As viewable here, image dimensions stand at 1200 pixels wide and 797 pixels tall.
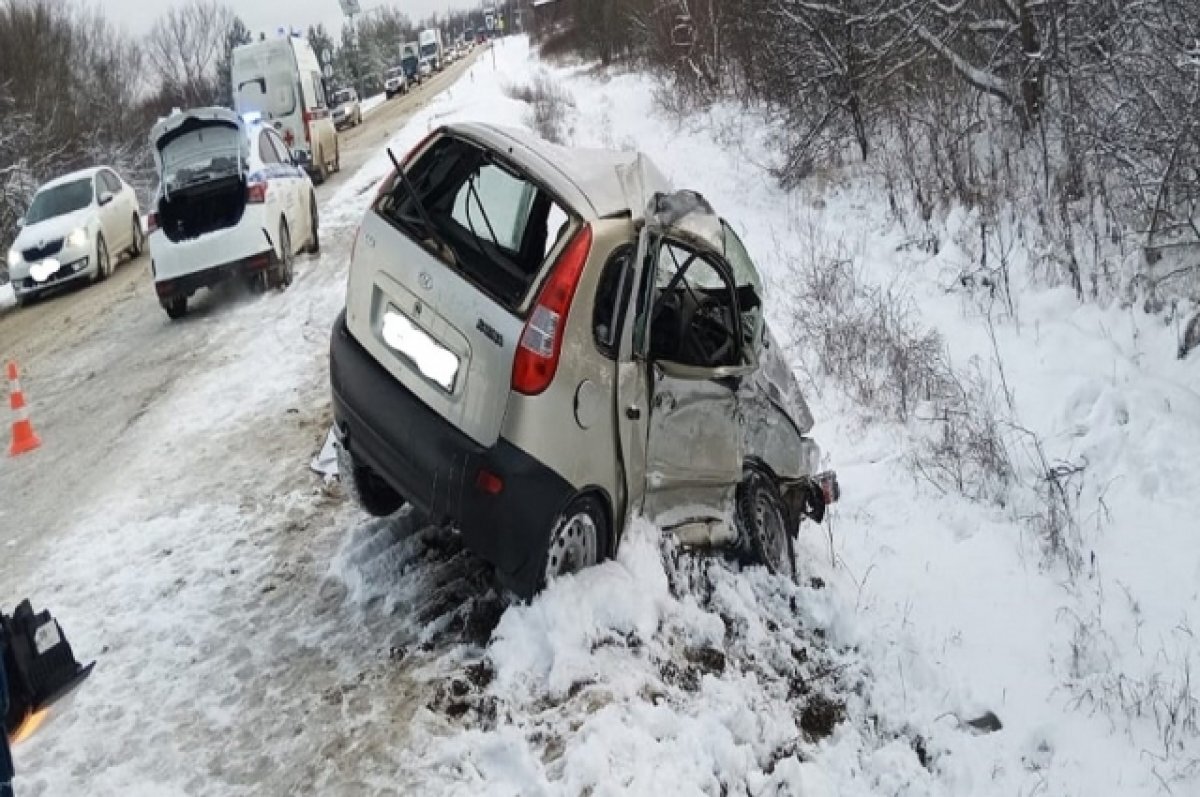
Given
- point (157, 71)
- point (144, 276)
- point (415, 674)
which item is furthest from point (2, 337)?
point (157, 71)

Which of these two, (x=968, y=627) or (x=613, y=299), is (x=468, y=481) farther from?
(x=968, y=627)

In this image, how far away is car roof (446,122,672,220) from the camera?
14.5 ft

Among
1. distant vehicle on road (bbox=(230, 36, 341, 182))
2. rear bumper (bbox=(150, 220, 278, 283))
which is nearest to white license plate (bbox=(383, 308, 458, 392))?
rear bumper (bbox=(150, 220, 278, 283))

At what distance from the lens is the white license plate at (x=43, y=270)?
13.4 meters

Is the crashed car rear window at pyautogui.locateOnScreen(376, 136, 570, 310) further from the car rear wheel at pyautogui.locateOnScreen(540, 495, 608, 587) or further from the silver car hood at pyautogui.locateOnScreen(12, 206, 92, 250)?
the silver car hood at pyautogui.locateOnScreen(12, 206, 92, 250)

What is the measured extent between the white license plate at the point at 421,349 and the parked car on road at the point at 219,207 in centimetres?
663

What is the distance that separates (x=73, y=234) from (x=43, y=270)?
712 millimetres

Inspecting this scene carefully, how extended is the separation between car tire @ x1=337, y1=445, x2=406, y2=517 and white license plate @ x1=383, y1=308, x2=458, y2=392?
777mm

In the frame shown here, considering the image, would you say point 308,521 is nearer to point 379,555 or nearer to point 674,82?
point 379,555

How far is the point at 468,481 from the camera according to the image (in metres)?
4.09

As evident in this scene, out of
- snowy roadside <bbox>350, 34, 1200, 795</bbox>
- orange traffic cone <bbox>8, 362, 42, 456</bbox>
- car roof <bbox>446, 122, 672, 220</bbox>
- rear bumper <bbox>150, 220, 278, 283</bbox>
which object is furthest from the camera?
rear bumper <bbox>150, 220, 278, 283</bbox>

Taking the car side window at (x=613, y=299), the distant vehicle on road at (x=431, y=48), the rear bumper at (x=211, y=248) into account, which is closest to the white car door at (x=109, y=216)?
the rear bumper at (x=211, y=248)

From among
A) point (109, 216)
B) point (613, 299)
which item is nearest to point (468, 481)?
point (613, 299)

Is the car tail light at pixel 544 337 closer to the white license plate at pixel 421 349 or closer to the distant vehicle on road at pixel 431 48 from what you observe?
the white license plate at pixel 421 349
